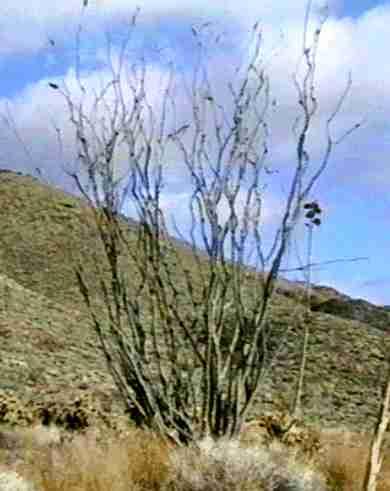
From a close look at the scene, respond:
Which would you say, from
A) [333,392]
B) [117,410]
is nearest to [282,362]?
[333,392]

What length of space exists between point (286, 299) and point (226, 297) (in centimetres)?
2106

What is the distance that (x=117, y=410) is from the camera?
18703 mm

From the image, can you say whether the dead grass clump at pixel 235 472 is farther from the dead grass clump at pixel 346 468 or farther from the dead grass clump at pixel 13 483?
the dead grass clump at pixel 13 483

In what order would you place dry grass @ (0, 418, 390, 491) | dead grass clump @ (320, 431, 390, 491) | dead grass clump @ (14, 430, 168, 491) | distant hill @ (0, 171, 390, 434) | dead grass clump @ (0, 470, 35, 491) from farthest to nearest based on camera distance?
1. distant hill @ (0, 171, 390, 434)
2. dead grass clump @ (320, 431, 390, 491)
3. dry grass @ (0, 418, 390, 491)
4. dead grass clump @ (14, 430, 168, 491)
5. dead grass clump @ (0, 470, 35, 491)

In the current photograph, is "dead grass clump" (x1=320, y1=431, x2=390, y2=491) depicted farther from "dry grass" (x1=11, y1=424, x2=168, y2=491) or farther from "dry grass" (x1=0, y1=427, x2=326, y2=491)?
"dry grass" (x1=11, y1=424, x2=168, y2=491)

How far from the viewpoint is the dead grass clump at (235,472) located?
1114cm

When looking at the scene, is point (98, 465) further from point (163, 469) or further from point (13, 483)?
point (13, 483)

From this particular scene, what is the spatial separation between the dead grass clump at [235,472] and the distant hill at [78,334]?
3.01m

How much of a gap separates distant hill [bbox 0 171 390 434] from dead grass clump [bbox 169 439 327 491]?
3014 millimetres

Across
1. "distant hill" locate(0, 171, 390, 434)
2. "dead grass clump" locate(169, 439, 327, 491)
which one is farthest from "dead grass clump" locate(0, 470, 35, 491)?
"distant hill" locate(0, 171, 390, 434)

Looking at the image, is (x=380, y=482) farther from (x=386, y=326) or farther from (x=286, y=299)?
(x=386, y=326)

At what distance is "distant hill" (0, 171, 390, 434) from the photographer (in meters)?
22.6

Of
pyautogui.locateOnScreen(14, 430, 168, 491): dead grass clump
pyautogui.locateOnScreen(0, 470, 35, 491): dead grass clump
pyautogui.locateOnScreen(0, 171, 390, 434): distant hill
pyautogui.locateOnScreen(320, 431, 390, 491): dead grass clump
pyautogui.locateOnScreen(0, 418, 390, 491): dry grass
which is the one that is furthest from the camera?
pyautogui.locateOnScreen(0, 171, 390, 434): distant hill

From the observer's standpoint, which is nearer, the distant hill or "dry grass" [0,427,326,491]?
"dry grass" [0,427,326,491]
